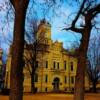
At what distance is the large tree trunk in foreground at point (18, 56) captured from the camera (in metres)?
13.3

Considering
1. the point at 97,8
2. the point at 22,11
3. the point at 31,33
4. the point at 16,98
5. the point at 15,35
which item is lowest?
the point at 16,98

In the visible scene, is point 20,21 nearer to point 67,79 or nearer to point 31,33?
point 31,33

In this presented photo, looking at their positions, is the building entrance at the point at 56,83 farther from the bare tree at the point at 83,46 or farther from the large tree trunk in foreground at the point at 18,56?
the large tree trunk in foreground at the point at 18,56

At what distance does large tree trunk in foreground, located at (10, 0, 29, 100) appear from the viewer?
13.3 meters

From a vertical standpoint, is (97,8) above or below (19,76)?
above

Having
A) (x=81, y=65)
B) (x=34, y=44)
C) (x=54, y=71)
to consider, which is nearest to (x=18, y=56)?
(x=81, y=65)

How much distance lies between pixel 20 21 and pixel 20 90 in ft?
8.24

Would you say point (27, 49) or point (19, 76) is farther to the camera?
point (27, 49)

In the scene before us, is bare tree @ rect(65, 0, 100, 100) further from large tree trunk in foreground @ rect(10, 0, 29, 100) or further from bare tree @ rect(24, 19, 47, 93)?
bare tree @ rect(24, 19, 47, 93)

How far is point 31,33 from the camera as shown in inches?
2714

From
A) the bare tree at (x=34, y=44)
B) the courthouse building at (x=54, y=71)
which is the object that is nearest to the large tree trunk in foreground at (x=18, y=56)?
the bare tree at (x=34, y=44)

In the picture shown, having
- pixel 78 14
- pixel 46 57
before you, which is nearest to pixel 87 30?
pixel 78 14

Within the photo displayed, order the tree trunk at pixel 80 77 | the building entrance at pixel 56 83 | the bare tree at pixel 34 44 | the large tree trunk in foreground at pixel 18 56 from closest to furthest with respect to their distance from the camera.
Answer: the large tree trunk in foreground at pixel 18 56 → the tree trunk at pixel 80 77 → the bare tree at pixel 34 44 → the building entrance at pixel 56 83

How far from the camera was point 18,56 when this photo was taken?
13.3m
